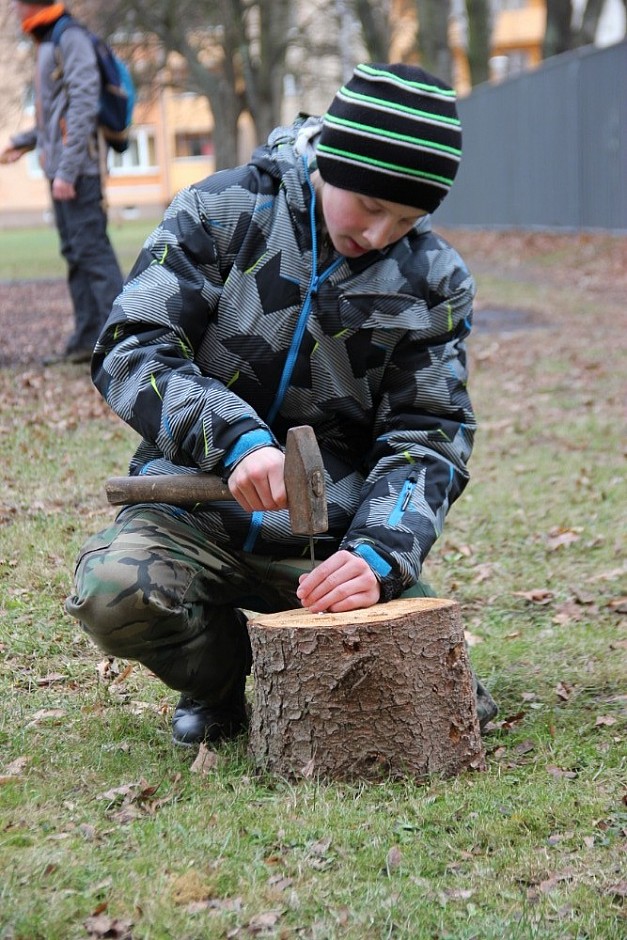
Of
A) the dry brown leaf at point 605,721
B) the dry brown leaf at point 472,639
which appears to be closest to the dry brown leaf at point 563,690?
the dry brown leaf at point 605,721

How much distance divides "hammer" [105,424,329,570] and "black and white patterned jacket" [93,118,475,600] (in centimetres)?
6

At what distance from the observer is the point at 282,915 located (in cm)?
258

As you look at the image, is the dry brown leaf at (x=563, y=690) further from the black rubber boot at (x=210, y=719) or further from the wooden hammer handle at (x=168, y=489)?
the wooden hammer handle at (x=168, y=489)

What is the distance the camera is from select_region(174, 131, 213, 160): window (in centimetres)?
6331

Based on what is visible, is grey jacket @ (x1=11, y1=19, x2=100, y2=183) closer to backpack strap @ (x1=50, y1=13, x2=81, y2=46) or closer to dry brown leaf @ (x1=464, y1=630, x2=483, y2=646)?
backpack strap @ (x1=50, y1=13, x2=81, y2=46)

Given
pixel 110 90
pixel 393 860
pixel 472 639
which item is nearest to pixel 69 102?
pixel 110 90

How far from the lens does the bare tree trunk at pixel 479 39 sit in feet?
93.7

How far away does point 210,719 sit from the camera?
3531mm

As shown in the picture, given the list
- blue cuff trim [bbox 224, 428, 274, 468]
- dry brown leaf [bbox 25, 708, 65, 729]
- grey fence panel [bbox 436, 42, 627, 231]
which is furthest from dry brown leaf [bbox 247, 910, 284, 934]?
grey fence panel [bbox 436, 42, 627, 231]

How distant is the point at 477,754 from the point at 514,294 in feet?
43.2

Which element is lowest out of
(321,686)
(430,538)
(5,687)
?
(5,687)

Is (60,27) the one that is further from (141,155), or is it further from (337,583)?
(141,155)

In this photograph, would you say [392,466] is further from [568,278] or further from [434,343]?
[568,278]

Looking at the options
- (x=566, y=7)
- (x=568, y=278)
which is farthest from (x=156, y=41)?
(x=568, y=278)
